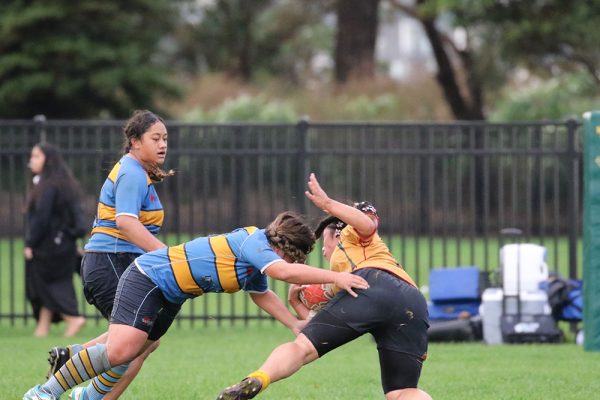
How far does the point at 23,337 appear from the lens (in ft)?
43.1

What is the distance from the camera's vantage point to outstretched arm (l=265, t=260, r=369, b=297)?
6641 mm

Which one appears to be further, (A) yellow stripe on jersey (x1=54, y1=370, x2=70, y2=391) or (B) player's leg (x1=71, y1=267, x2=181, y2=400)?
(A) yellow stripe on jersey (x1=54, y1=370, x2=70, y2=391)

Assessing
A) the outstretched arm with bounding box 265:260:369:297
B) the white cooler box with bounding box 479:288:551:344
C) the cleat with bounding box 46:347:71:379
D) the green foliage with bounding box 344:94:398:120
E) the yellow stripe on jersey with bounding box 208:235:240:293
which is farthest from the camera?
the green foliage with bounding box 344:94:398:120

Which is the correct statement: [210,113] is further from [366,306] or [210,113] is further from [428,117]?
[366,306]

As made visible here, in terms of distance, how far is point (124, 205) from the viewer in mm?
7441

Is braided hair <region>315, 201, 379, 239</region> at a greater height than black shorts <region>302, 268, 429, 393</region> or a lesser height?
greater

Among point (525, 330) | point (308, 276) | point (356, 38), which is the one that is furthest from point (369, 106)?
point (308, 276)

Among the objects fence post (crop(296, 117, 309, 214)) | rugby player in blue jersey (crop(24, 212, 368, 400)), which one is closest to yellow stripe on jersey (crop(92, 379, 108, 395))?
rugby player in blue jersey (crop(24, 212, 368, 400))

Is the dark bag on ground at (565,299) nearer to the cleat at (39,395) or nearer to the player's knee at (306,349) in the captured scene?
the player's knee at (306,349)

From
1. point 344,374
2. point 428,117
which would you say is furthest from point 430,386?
point 428,117

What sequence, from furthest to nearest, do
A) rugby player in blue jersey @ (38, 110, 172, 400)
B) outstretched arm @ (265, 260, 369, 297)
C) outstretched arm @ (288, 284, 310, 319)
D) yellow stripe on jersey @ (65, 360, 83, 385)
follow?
1. rugby player in blue jersey @ (38, 110, 172, 400)
2. outstretched arm @ (288, 284, 310, 319)
3. yellow stripe on jersey @ (65, 360, 83, 385)
4. outstretched arm @ (265, 260, 369, 297)

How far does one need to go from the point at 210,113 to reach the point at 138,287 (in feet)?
83.5

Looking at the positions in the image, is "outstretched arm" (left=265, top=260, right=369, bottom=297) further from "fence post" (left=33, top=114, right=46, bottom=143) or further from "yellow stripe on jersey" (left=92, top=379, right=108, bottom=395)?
"fence post" (left=33, top=114, right=46, bottom=143)

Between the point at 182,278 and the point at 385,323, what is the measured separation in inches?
44.6
